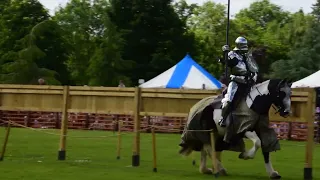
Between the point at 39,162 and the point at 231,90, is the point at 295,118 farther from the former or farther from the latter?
the point at 39,162

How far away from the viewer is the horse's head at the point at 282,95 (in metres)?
15.3

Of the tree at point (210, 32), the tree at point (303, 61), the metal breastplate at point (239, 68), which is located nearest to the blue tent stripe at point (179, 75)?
the metal breastplate at point (239, 68)

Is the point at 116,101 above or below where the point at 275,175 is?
above

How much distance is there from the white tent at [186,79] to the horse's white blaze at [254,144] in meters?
21.5

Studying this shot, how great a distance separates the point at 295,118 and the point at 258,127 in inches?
34.6

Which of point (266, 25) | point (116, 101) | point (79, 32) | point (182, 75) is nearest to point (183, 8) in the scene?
point (79, 32)

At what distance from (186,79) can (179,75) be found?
0.68 m

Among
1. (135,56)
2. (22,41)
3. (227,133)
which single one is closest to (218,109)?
(227,133)

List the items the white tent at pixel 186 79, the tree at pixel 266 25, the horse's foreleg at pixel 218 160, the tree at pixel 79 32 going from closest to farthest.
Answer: the horse's foreleg at pixel 218 160 < the white tent at pixel 186 79 < the tree at pixel 79 32 < the tree at pixel 266 25

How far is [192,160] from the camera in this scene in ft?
65.0

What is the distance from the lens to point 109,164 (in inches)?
715

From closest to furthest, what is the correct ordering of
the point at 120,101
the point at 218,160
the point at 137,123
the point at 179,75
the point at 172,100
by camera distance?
the point at 218,160 → the point at 172,100 → the point at 137,123 → the point at 120,101 → the point at 179,75

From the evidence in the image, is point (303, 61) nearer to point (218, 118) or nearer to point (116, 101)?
point (116, 101)

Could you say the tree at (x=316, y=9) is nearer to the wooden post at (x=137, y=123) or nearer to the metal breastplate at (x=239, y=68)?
the wooden post at (x=137, y=123)
